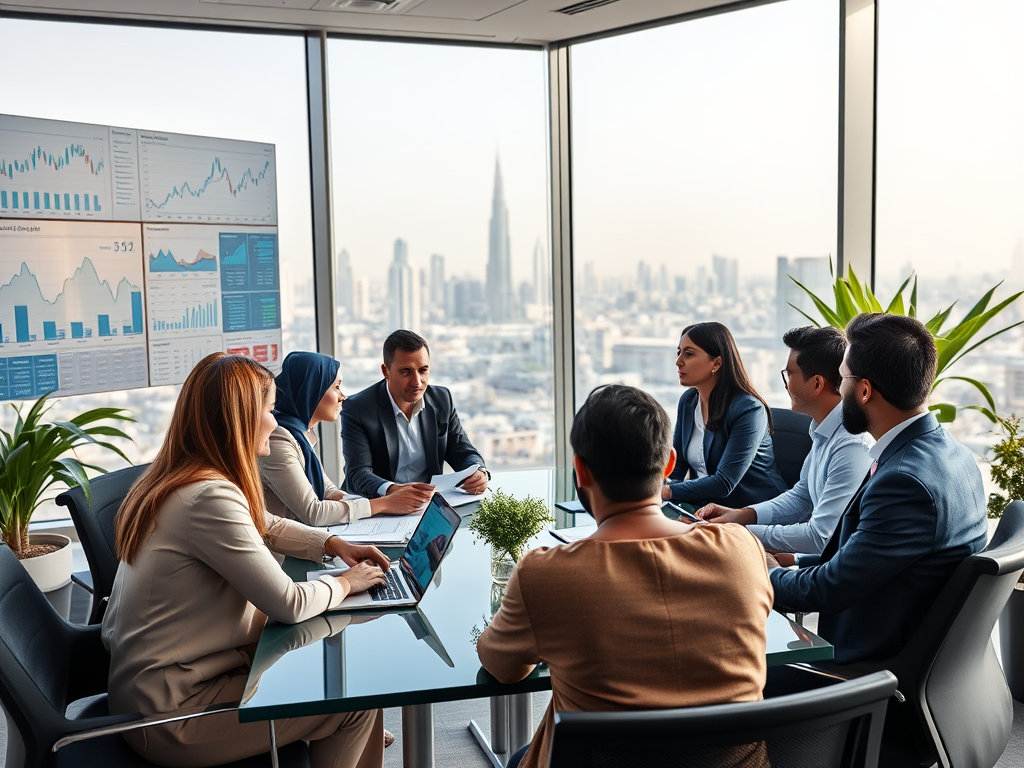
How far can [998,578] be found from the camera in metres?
1.76

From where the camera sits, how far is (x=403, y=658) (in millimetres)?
1773

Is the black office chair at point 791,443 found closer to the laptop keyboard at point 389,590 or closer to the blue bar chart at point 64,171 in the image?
the laptop keyboard at point 389,590

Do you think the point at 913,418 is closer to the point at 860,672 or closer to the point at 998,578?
the point at 998,578

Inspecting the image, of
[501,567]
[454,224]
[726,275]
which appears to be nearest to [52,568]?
[501,567]

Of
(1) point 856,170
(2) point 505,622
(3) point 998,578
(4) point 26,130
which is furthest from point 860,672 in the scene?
(4) point 26,130

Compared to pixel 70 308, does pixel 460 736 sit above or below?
below

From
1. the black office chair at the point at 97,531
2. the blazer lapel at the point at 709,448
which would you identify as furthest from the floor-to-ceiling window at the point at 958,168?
the black office chair at the point at 97,531

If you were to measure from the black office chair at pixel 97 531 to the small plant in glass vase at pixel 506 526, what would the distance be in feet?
3.42

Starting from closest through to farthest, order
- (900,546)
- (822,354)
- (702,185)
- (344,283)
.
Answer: (900,546) < (822,354) < (702,185) < (344,283)

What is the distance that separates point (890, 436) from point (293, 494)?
1658 millimetres

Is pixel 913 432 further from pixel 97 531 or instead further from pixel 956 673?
pixel 97 531

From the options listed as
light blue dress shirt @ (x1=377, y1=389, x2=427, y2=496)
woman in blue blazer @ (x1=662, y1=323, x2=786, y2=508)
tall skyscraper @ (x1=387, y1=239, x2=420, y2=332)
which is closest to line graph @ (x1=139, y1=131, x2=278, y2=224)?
tall skyscraper @ (x1=387, y1=239, x2=420, y2=332)

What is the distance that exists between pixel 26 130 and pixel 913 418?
13.4 feet

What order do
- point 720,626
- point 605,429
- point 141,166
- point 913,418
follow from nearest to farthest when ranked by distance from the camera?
point 720,626
point 605,429
point 913,418
point 141,166
